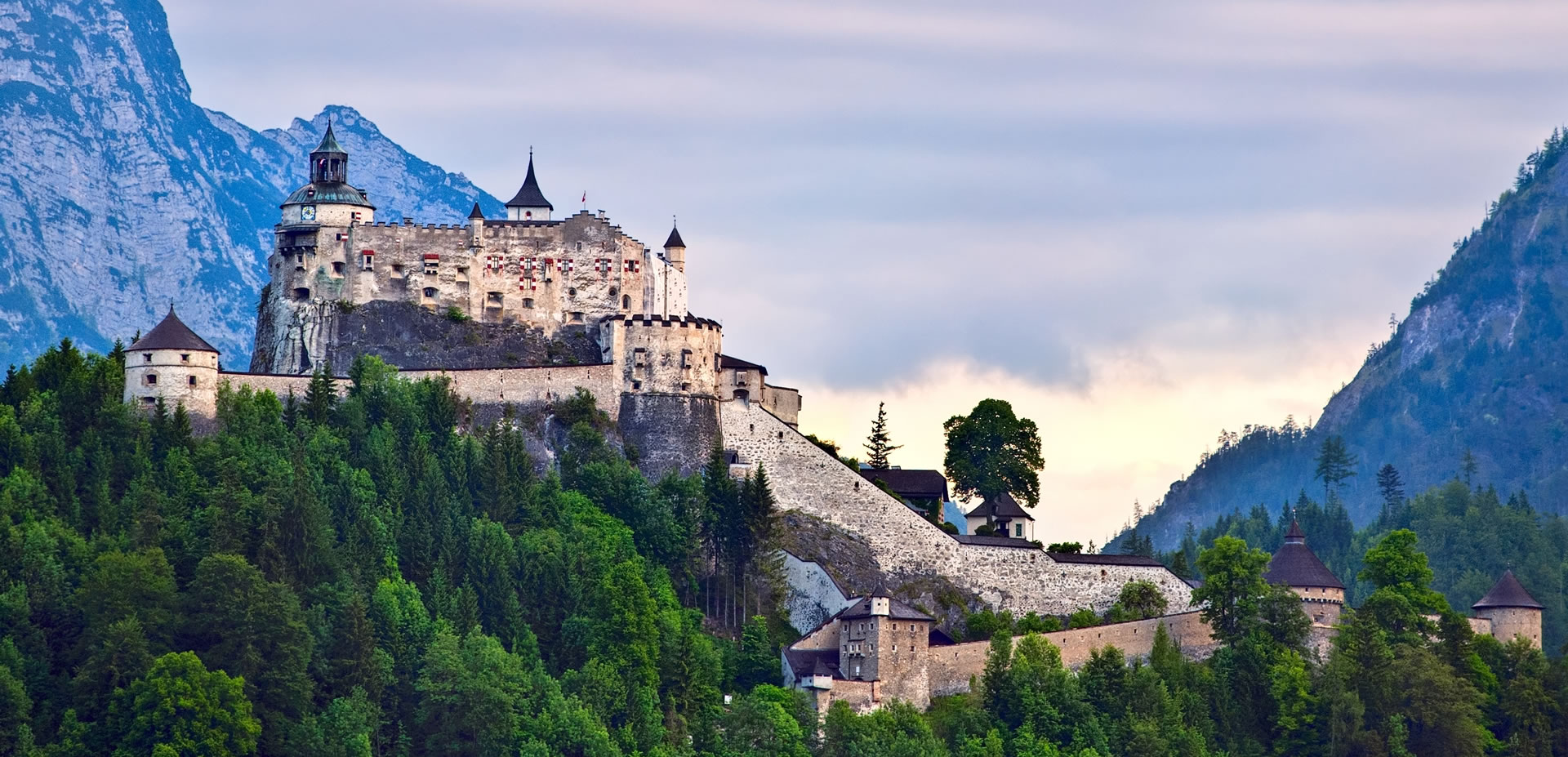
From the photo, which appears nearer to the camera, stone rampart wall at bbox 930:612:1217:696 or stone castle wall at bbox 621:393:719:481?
stone rampart wall at bbox 930:612:1217:696

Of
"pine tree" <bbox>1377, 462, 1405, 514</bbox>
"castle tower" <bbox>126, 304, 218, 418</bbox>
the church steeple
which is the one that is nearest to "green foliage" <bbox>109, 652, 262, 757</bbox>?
"castle tower" <bbox>126, 304, 218, 418</bbox>

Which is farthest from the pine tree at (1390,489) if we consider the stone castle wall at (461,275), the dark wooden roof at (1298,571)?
the stone castle wall at (461,275)

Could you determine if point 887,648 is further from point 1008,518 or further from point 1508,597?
point 1508,597

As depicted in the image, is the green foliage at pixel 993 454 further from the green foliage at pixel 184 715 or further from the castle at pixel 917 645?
the green foliage at pixel 184 715

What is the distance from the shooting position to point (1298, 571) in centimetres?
9769

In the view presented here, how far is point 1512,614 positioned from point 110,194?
98795mm

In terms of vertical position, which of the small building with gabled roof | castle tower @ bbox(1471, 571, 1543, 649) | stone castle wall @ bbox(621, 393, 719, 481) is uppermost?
stone castle wall @ bbox(621, 393, 719, 481)

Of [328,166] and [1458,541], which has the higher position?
[328,166]

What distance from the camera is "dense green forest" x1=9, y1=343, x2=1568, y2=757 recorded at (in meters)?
81.4

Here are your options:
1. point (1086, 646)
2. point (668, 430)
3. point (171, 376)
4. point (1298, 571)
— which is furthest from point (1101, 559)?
point (171, 376)

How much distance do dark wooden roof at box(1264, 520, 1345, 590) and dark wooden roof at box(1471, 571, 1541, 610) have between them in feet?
22.4

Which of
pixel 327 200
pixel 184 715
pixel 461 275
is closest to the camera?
pixel 184 715

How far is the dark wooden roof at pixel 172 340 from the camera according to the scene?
92.8 meters

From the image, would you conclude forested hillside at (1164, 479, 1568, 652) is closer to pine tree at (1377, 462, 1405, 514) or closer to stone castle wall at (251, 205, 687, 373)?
pine tree at (1377, 462, 1405, 514)
